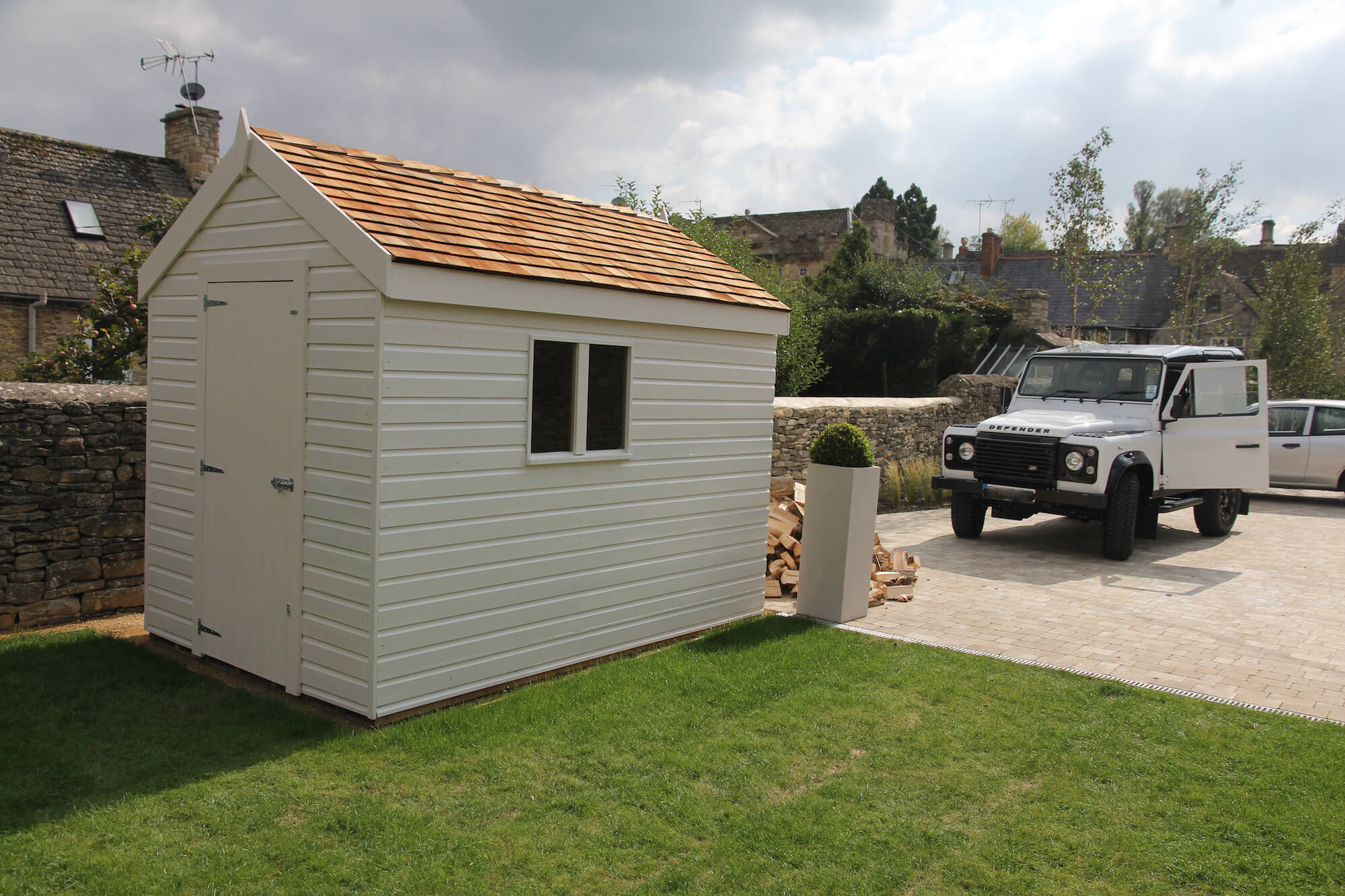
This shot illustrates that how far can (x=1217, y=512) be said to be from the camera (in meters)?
12.1

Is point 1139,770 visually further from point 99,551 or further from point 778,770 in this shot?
point 99,551

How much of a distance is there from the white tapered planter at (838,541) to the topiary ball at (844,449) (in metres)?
0.07

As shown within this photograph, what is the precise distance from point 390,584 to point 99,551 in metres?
3.29

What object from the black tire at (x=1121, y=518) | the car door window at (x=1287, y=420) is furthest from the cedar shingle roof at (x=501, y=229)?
the car door window at (x=1287, y=420)

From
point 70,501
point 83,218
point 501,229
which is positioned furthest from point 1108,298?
point 70,501

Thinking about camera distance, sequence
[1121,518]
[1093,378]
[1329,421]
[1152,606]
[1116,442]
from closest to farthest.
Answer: [1152,606] → [1116,442] → [1121,518] → [1093,378] → [1329,421]

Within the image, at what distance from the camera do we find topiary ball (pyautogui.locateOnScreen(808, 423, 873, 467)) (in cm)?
715

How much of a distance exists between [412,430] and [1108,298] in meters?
31.5

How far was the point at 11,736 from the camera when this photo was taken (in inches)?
178

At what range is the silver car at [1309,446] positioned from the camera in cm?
1577

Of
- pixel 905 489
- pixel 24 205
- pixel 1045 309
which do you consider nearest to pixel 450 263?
pixel 905 489

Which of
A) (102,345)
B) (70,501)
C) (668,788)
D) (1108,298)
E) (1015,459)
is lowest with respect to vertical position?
(668,788)

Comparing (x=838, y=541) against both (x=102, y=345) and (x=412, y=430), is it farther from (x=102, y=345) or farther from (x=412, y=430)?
(x=102, y=345)

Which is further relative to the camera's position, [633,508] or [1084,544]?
[1084,544]
